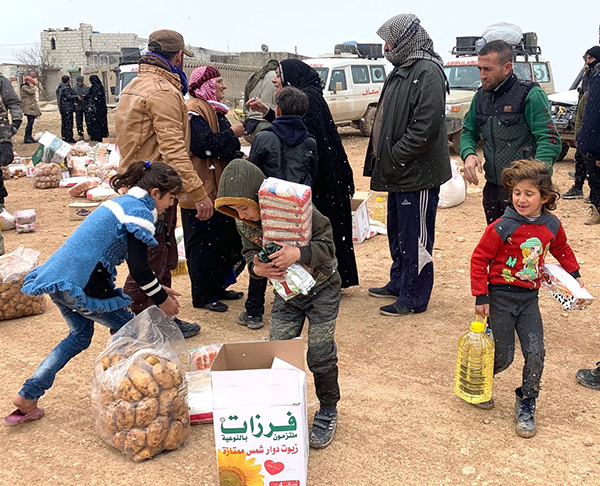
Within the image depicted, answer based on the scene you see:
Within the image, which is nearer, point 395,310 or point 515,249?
point 515,249

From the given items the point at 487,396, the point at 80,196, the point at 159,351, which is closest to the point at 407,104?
the point at 487,396

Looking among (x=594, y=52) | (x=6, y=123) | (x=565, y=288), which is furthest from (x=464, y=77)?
(x=565, y=288)

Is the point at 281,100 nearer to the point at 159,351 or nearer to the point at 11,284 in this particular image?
the point at 159,351

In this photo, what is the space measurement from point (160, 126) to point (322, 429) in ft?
7.34

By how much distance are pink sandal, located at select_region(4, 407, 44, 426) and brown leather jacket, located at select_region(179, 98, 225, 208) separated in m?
1.84

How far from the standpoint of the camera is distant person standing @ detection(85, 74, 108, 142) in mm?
17281

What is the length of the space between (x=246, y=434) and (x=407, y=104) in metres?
2.88

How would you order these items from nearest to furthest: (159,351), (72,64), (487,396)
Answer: (159,351) < (487,396) < (72,64)

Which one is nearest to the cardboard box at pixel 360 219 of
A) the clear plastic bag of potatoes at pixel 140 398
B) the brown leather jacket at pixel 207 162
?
the brown leather jacket at pixel 207 162

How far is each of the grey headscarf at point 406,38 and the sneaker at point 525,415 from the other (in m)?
2.58

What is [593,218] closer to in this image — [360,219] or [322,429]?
[360,219]

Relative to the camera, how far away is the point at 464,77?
546 inches

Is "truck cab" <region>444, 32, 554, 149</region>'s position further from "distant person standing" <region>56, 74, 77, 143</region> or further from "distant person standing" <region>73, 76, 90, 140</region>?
"distant person standing" <region>56, 74, 77, 143</region>

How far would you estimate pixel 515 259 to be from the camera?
3180mm
